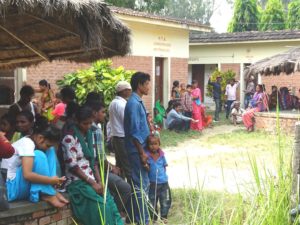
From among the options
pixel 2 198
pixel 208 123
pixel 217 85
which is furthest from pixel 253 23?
pixel 2 198

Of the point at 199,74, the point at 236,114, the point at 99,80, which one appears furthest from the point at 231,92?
the point at 99,80

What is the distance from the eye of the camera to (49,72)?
40.2 feet

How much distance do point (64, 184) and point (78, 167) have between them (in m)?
0.26

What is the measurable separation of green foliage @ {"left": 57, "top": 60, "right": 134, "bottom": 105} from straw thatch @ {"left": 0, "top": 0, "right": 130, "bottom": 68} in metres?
3.08

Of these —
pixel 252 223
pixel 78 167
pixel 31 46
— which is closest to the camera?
pixel 252 223

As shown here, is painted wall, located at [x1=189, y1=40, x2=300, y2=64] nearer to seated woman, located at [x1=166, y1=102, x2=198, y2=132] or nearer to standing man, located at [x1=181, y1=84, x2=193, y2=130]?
standing man, located at [x1=181, y1=84, x2=193, y2=130]

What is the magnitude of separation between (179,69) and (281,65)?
3.82 metres

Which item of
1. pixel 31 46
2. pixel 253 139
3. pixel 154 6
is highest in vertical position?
pixel 154 6

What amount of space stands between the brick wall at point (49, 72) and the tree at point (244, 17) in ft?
75.6

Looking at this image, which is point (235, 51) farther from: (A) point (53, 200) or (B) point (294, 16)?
(A) point (53, 200)

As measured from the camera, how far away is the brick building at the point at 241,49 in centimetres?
2038

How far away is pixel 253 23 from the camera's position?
1347 inches

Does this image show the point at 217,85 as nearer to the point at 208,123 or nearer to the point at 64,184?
the point at 208,123

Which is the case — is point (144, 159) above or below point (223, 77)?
below
